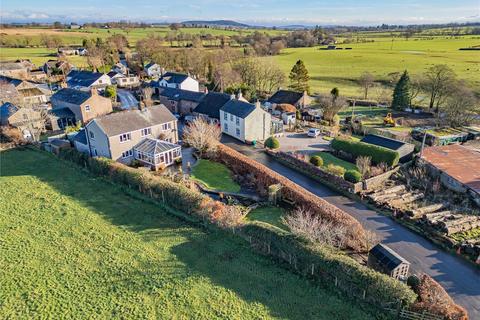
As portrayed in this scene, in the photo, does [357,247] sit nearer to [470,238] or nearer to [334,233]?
[334,233]

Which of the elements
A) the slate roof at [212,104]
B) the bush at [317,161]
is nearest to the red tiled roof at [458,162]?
the bush at [317,161]

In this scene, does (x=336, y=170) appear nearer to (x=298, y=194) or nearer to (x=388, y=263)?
(x=298, y=194)

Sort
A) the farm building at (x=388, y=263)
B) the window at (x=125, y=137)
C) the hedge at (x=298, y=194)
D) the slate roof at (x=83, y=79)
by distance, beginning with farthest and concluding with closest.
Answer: the slate roof at (x=83, y=79), the window at (x=125, y=137), the hedge at (x=298, y=194), the farm building at (x=388, y=263)

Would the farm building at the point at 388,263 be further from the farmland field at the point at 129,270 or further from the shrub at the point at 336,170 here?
the shrub at the point at 336,170

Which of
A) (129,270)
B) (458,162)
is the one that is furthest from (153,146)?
(458,162)

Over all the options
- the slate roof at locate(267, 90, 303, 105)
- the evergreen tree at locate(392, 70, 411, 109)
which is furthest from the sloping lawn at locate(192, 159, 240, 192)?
the evergreen tree at locate(392, 70, 411, 109)

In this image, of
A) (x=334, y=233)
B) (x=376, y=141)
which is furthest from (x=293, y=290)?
(x=376, y=141)

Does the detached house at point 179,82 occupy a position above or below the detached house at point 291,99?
above
